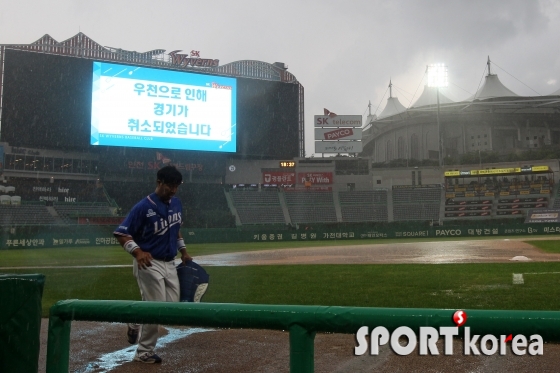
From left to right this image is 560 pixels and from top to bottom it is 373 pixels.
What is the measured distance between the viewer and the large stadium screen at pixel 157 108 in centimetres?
4325

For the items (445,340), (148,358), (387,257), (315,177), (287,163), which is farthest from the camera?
(315,177)

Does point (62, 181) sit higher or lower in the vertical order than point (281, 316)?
higher

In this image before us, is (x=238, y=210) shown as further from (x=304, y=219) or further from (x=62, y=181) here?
(x=62, y=181)

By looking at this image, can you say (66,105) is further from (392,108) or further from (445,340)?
(392,108)

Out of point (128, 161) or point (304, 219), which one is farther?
point (304, 219)

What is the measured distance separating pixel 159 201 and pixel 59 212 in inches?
1649

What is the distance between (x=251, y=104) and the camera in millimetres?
52375

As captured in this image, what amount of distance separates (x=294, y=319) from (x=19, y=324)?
4.04 feet

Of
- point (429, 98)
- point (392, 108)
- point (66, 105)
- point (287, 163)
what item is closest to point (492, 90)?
point (429, 98)

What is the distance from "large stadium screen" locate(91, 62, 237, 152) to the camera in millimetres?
43250

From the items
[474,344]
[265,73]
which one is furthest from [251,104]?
[474,344]

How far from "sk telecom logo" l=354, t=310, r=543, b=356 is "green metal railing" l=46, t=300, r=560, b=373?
0.08 ft

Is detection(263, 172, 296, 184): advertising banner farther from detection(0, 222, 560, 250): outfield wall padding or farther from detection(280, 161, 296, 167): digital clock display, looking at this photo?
detection(0, 222, 560, 250): outfield wall padding

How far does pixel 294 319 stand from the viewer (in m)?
2.21
